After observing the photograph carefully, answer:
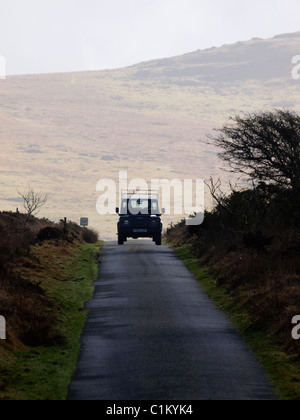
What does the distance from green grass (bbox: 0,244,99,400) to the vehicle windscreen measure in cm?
1700

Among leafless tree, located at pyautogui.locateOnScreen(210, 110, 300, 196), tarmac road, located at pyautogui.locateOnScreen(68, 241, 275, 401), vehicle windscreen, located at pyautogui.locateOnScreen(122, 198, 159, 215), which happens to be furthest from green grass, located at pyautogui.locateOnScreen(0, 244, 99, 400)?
vehicle windscreen, located at pyautogui.locateOnScreen(122, 198, 159, 215)

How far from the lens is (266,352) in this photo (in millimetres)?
15641

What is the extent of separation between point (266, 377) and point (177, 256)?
2411 cm

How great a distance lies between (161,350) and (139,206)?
88.3ft

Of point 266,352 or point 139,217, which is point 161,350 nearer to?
point 266,352

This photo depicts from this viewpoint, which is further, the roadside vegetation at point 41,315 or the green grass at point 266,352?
the roadside vegetation at point 41,315

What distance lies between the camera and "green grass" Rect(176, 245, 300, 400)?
1272cm

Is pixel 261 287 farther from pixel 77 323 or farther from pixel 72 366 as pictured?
pixel 72 366

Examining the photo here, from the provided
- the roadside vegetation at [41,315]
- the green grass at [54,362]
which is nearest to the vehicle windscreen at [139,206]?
the roadside vegetation at [41,315]

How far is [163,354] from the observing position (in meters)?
15.1

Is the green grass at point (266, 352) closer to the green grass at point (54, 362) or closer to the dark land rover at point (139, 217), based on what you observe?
the green grass at point (54, 362)

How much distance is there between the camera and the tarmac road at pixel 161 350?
40.0ft

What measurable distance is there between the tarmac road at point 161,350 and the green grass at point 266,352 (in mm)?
195

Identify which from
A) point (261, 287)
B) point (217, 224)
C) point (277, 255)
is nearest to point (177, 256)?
point (217, 224)
